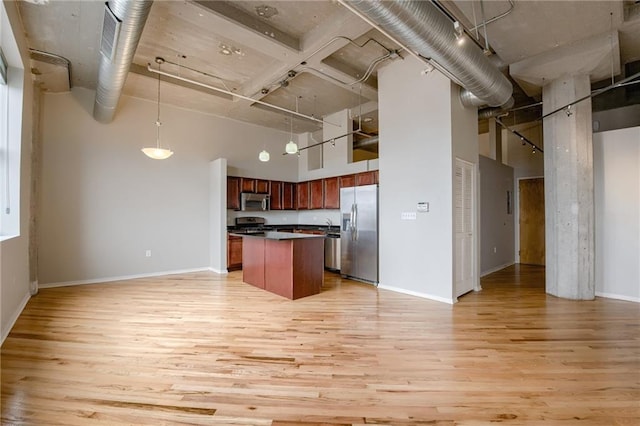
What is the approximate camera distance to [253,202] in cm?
727

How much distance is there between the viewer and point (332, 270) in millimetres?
6641

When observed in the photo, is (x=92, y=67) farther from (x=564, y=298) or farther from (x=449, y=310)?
(x=564, y=298)

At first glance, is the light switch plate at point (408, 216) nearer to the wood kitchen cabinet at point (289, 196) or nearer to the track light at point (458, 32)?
the track light at point (458, 32)

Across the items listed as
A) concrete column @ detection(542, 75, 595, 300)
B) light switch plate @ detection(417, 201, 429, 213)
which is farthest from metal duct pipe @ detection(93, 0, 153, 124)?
concrete column @ detection(542, 75, 595, 300)

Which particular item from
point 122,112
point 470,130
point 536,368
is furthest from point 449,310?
point 122,112

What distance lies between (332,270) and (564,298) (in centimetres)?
412

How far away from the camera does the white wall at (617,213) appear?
4.39 m

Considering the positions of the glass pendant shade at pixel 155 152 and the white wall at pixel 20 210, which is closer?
the white wall at pixel 20 210

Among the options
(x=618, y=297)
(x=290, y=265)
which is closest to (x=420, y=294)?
(x=290, y=265)

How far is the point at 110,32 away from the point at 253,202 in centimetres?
452

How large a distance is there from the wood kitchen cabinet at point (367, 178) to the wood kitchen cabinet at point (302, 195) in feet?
6.82

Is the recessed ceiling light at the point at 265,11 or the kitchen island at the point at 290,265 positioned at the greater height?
the recessed ceiling light at the point at 265,11

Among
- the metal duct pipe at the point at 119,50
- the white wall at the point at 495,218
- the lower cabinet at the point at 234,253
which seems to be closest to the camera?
the metal duct pipe at the point at 119,50

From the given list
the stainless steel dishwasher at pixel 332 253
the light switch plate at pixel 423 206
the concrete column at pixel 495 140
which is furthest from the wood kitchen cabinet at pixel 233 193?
the concrete column at pixel 495 140
